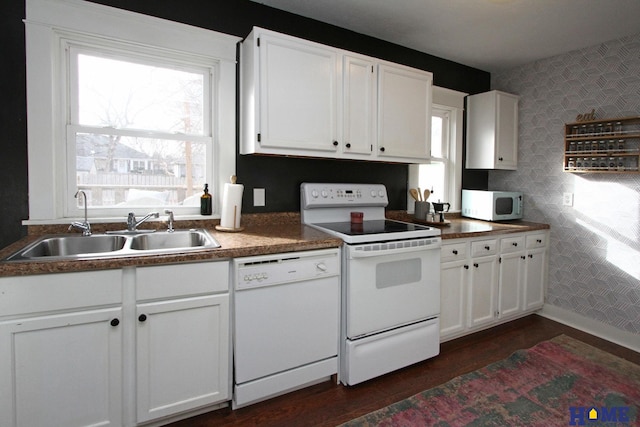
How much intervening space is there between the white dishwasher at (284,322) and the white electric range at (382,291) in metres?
0.09

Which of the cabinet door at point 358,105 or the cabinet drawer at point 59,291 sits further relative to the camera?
the cabinet door at point 358,105

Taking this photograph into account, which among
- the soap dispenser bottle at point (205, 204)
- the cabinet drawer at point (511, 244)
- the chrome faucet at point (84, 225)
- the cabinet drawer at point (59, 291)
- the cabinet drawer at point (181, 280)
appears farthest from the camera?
the cabinet drawer at point (511, 244)

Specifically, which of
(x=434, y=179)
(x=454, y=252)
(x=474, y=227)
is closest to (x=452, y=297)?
(x=454, y=252)

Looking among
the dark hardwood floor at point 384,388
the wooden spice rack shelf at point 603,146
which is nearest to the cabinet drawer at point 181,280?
the dark hardwood floor at point 384,388

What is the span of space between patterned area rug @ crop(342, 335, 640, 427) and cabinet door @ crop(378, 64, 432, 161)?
1.59 m

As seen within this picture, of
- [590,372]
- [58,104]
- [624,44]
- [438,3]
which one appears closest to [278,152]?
[58,104]

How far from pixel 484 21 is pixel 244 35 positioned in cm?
173

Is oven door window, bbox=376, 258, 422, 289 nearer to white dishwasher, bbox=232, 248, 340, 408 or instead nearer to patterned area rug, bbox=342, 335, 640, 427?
white dishwasher, bbox=232, 248, 340, 408

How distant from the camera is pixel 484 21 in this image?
8.19 ft

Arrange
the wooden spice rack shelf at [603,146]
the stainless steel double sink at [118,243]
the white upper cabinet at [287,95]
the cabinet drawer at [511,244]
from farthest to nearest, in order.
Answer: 1. the cabinet drawer at [511,244]
2. the wooden spice rack shelf at [603,146]
3. the white upper cabinet at [287,95]
4. the stainless steel double sink at [118,243]

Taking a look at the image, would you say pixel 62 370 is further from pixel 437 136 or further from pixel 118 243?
pixel 437 136

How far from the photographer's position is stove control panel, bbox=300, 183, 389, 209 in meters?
2.46

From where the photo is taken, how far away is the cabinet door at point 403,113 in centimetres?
248

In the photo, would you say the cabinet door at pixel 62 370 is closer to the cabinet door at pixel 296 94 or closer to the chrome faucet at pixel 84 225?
the chrome faucet at pixel 84 225
